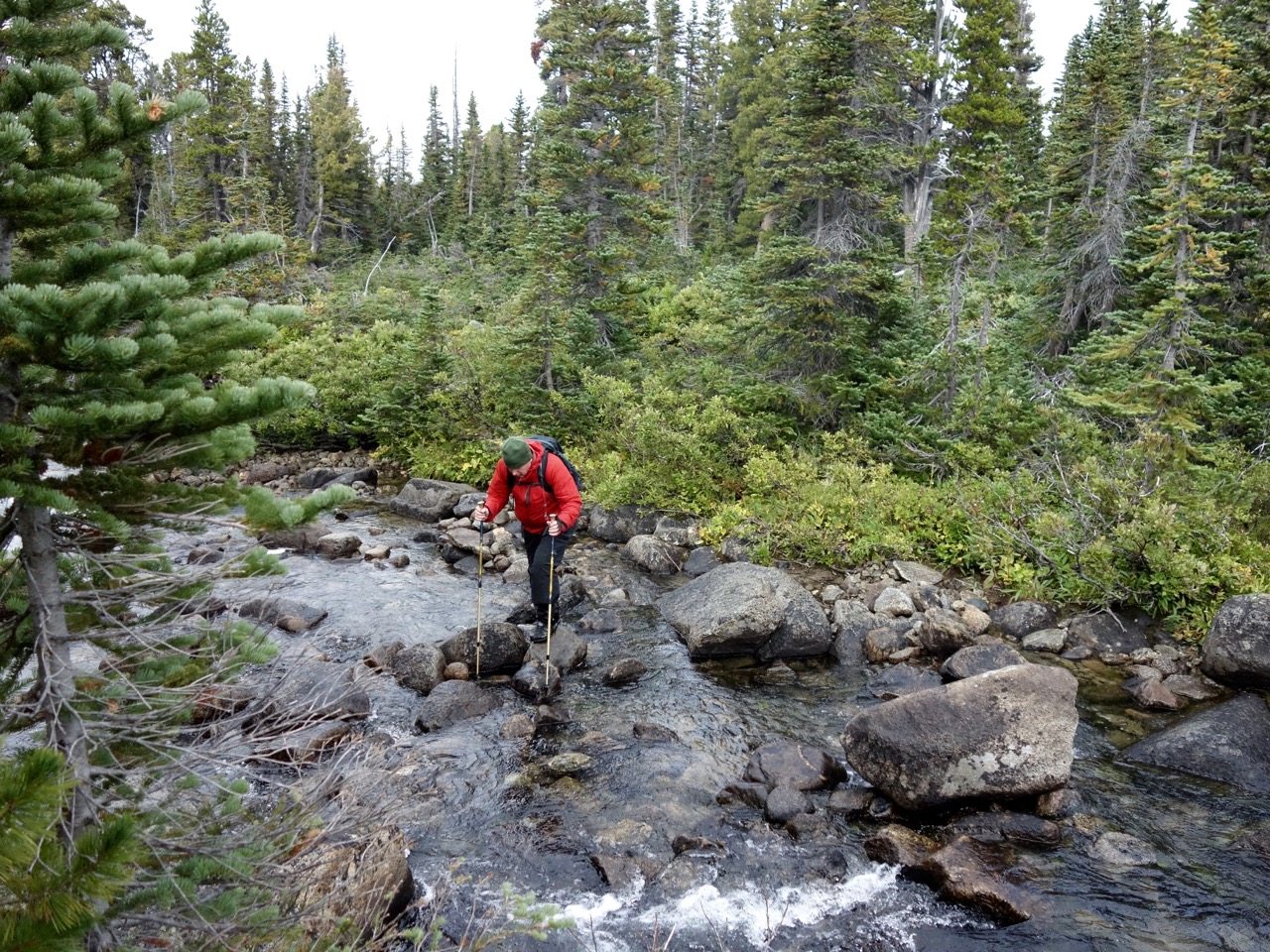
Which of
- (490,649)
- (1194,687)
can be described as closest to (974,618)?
(1194,687)

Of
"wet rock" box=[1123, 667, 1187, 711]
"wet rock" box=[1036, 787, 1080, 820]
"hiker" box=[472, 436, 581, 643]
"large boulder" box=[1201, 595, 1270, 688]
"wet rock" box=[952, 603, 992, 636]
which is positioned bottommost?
"wet rock" box=[1036, 787, 1080, 820]

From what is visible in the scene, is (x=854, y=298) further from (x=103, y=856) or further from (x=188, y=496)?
(x=103, y=856)

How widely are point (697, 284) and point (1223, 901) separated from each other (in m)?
25.8

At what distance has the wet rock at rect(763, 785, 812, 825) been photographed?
278 inches

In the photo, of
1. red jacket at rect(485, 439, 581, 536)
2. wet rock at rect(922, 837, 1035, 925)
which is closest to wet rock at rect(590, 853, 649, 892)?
wet rock at rect(922, 837, 1035, 925)

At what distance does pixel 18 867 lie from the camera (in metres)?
2.40

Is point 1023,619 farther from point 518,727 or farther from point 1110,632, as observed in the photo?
point 518,727

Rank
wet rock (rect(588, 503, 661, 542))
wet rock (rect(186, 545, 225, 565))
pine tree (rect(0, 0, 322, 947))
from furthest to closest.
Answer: wet rock (rect(588, 503, 661, 542)), wet rock (rect(186, 545, 225, 565)), pine tree (rect(0, 0, 322, 947))

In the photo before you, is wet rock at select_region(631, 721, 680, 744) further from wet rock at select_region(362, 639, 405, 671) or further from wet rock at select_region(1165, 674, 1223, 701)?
wet rock at select_region(1165, 674, 1223, 701)

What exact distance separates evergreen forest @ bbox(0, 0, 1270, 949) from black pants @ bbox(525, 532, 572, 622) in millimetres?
4640

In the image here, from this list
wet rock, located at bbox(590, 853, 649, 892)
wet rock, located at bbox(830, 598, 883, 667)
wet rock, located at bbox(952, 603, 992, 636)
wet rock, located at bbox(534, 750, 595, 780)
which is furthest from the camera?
wet rock, located at bbox(952, 603, 992, 636)

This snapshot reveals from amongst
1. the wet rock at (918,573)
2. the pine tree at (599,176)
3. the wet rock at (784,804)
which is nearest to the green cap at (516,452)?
the wet rock at (784,804)

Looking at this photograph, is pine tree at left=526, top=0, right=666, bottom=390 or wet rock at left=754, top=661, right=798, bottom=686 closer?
wet rock at left=754, top=661, right=798, bottom=686

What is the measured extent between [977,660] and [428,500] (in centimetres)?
1269
